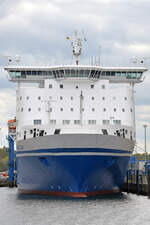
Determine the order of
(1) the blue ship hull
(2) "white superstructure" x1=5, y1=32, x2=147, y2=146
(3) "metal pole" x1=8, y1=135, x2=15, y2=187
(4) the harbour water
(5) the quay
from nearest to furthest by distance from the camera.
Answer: (4) the harbour water
(1) the blue ship hull
(2) "white superstructure" x1=5, y1=32, x2=147, y2=146
(5) the quay
(3) "metal pole" x1=8, y1=135, x2=15, y2=187

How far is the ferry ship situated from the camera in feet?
125

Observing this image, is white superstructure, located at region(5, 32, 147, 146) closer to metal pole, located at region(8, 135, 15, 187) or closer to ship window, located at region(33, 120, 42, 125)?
ship window, located at region(33, 120, 42, 125)

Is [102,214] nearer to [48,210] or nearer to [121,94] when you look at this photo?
[48,210]

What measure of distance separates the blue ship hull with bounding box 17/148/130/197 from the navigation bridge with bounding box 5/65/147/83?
7706 millimetres

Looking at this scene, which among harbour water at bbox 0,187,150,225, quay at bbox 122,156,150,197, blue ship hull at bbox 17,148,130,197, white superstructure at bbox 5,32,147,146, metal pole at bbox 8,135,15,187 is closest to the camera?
harbour water at bbox 0,187,150,225

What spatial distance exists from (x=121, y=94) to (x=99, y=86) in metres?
2.05

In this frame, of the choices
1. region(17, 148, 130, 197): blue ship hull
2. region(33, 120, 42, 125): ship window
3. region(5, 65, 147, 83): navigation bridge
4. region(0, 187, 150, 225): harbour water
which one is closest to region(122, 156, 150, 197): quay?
region(17, 148, 130, 197): blue ship hull

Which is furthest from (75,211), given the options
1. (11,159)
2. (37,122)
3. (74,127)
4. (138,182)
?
(11,159)

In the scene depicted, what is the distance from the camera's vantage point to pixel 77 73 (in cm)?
4453

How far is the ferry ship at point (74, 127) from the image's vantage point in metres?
38.0

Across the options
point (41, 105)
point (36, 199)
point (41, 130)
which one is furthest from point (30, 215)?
point (41, 105)

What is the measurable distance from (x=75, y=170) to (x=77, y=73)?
10196mm

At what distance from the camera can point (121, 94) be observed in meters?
45.2

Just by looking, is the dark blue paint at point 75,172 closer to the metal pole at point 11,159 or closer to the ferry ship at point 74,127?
the ferry ship at point 74,127
